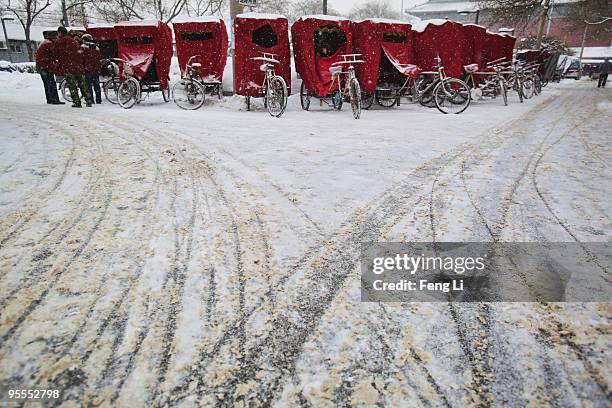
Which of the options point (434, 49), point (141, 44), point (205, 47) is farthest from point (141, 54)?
point (434, 49)

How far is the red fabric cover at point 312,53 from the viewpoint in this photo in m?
8.97

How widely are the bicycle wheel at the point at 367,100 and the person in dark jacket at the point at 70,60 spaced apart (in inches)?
285

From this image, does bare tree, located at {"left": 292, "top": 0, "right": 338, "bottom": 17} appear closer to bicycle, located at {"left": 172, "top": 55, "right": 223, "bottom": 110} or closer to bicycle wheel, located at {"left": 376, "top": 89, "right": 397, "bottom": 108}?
bicycle wheel, located at {"left": 376, "top": 89, "right": 397, "bottom": 108}

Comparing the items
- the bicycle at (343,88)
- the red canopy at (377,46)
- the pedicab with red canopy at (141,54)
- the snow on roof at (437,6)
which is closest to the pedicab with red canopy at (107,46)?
the pedicab with red canopy at (141,54)

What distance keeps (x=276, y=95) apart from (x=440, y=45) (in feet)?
18.0

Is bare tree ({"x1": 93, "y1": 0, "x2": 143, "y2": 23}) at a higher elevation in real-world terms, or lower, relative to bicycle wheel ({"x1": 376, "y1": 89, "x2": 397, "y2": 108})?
higher

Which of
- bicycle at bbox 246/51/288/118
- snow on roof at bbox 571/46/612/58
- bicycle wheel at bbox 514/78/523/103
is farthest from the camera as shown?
snow on roof at bbox 571/46/612/58

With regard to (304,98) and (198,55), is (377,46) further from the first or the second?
(198,55)

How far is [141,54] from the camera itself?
10.1 metres

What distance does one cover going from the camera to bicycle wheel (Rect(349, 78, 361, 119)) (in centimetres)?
802

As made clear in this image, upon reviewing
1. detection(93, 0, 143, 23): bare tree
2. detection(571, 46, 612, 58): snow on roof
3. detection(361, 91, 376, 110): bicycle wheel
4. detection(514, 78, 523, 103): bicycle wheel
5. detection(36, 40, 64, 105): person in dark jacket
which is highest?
detection(93, 0, 143, 23): bare tree

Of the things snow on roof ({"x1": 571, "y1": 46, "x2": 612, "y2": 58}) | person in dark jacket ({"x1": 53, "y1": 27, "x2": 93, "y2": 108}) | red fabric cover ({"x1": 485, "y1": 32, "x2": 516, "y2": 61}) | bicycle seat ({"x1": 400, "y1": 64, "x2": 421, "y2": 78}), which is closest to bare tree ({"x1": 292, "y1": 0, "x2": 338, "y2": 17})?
snow on roof ({"x1": 571, "y1": 46, "x2": 612, "y2": 58})

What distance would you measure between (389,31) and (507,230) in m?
8.46

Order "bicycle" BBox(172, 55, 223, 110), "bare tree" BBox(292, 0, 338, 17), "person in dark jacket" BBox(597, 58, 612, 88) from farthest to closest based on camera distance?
"bare tree" BBox(292, 0, 338, 17)
"person in dark jacket" BBox(597, 58, 612, 88)
"bicycle" BBox(172, 55, 223, 110)
